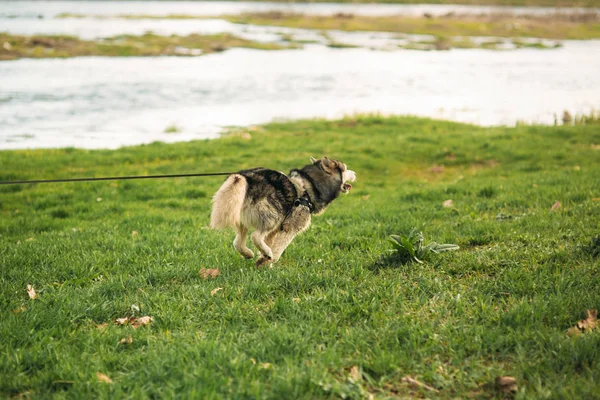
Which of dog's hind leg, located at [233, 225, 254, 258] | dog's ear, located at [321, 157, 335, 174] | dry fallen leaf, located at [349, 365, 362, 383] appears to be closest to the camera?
dry fallen leaf, located at [349, 365, 362, 383]

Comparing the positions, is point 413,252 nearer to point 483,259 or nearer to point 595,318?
point 483,259

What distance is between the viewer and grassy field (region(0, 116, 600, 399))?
444cm

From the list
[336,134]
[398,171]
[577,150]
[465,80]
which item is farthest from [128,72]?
[577,150]

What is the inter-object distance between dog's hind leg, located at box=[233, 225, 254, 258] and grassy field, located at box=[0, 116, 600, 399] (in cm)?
15

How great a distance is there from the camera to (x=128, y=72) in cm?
4000

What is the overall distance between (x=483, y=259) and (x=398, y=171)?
10878 millimetres

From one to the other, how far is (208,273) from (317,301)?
1.98 m

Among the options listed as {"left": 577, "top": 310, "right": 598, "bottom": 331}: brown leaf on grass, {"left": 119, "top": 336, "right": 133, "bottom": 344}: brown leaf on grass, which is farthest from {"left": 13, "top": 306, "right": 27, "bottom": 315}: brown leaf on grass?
{"left": 577, "top": 310, "right": 598, "bottom": 331}: brown leaf on grass

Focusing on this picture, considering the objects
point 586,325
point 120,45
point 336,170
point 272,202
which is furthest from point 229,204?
point 120,45

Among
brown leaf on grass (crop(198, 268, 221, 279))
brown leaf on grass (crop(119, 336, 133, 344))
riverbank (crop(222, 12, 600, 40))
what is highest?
riverbank (crop(222, 12, 600, 40))

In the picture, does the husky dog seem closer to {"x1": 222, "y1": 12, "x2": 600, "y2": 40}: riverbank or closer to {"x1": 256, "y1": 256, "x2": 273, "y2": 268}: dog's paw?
{"x1": 256, "y1": 256, "x2": 273, "y2": 268}: dog's paw

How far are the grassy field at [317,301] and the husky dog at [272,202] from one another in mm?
439

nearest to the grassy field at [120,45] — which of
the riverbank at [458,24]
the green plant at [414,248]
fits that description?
the riverbank at [458,24]

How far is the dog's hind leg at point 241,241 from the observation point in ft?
24.3
